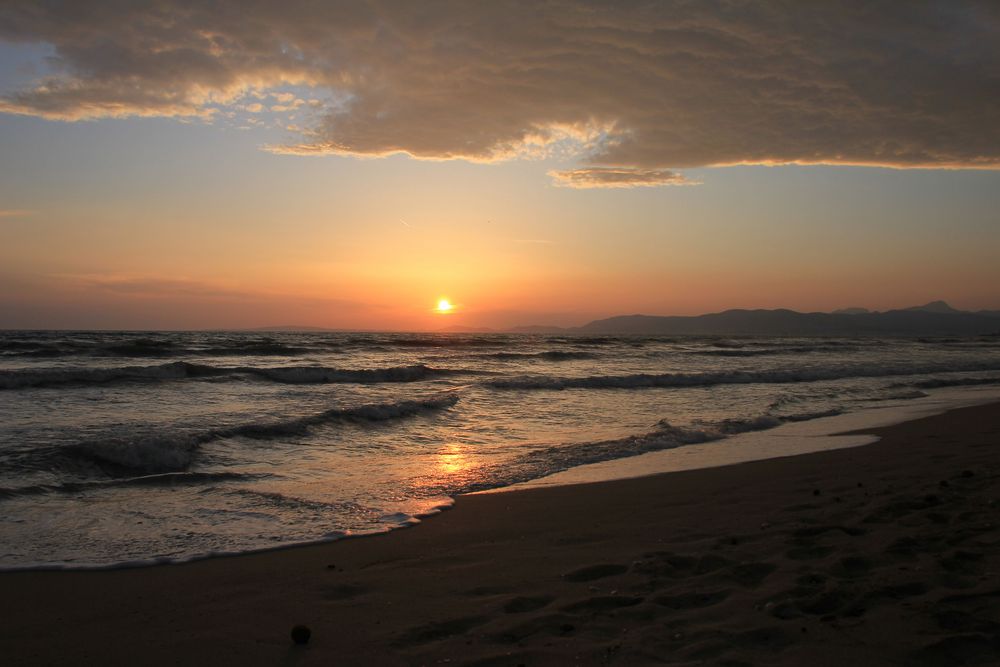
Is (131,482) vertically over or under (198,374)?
under

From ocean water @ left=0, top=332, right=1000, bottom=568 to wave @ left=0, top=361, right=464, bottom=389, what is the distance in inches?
4.1

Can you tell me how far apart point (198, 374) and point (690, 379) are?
17.7 meters

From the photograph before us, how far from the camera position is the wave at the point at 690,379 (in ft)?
Result: 69.3

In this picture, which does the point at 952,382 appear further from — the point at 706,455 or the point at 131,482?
the point at 131,482

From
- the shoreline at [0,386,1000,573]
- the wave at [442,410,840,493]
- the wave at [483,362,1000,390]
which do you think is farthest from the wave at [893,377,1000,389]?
the wave at [442,410,840,493]

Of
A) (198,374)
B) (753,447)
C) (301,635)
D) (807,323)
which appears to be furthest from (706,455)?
(807,323)

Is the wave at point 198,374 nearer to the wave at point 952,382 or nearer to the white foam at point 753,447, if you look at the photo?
the white foam at point 753,447

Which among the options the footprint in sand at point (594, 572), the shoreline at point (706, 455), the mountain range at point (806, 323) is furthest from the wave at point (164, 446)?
the mountain range at point (806, 323)

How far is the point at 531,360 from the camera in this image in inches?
1359

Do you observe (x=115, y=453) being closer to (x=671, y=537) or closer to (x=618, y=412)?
(x=671, y=537)

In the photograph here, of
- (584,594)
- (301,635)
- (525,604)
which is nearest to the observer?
(301,635)

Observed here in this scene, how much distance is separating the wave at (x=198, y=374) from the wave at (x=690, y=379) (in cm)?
446

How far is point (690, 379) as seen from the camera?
2266 centimetres

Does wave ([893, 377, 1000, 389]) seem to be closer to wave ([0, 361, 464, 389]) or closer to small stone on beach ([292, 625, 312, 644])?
wave ([0, 361, 464, 389])
